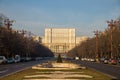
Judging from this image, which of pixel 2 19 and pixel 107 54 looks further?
pixel 107 54

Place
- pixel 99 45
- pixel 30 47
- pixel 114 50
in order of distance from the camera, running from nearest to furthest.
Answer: pixel 114 50 < pixel 99 45 < pixel 30 47

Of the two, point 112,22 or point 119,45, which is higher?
point 112,22

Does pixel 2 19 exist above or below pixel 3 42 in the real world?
above

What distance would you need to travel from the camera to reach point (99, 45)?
12669 centimetres

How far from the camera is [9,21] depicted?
106 meters

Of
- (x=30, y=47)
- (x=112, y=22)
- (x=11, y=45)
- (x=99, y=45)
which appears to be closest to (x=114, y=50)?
(x=112, y=22)

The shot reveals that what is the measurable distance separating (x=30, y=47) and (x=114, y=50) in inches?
2074

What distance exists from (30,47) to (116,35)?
60111 millimetres

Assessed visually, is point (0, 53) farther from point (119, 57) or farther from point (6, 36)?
point (119, 57)

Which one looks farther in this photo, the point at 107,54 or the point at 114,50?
the point at 107,54

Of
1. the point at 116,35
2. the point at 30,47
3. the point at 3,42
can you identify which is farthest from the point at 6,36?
the point at 30,47

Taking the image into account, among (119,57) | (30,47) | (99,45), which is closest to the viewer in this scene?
(119,57)

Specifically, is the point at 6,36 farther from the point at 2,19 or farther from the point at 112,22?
the point at 112,22

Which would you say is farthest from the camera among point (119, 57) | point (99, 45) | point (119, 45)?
point (99, 45)
